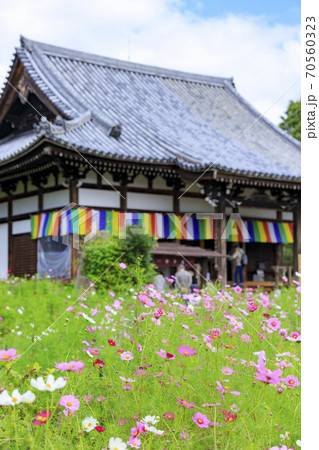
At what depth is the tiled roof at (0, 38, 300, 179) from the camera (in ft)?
39.6

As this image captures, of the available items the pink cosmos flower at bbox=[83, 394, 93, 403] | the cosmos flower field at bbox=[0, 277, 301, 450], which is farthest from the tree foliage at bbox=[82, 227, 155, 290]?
the pink cosmos flower at bbox=[83, 394, 93, 403]

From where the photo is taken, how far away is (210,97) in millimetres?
18062

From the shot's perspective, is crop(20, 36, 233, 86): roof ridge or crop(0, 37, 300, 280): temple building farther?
crop(20, 36, 233, 86): roof ridge

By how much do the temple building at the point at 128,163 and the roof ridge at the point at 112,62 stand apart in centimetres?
4

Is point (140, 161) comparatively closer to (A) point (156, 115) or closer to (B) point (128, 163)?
(B) point (128, 163)

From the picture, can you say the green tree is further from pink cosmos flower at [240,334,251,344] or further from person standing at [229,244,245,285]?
pink cosmos flower at [240,334,251,344]

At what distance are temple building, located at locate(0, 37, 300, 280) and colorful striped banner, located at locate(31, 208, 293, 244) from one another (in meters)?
0.05

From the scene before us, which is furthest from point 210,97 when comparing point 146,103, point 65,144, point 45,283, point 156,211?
point 45,283

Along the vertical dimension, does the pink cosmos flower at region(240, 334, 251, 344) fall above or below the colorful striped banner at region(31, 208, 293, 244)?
below

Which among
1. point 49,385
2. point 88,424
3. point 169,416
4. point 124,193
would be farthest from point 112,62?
point 49,385

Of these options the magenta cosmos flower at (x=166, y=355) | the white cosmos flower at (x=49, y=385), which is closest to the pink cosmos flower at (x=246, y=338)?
the magenta cosmos flower at (x=166, y=355)

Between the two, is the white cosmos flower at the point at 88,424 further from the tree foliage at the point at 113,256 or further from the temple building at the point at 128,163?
the temple building at the point at 128,163
